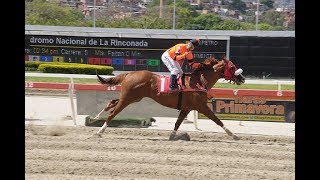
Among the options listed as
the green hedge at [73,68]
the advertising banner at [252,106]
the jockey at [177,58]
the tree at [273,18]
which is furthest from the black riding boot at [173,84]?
the tree at [273,18]

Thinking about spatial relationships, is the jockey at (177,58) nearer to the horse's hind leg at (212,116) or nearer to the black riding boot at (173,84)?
the black riding boot at (173,84)

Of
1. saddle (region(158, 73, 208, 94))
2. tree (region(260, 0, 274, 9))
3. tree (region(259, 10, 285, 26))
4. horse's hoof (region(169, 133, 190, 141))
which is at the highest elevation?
tree (region(260, 0, 274, 9))

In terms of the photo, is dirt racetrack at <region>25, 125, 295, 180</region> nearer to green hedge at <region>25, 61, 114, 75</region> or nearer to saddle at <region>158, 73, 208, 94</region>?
saddle at <region>158, 73, 208, 94</region>

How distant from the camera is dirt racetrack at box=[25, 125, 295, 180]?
7840 mm

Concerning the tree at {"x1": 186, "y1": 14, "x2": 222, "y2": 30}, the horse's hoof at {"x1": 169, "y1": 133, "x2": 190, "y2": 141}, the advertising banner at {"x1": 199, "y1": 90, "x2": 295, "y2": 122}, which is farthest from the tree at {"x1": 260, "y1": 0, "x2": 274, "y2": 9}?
the horse's hoof at {"x1": 169, "y1": 133, "x2": 190, "y2": 141}

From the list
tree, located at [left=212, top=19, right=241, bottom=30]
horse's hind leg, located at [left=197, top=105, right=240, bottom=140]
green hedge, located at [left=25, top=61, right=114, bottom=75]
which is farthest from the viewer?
tree, located at [left=212, top=19, right=241, bottom=30]

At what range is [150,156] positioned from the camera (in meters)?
9.16

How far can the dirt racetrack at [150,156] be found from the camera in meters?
7.84

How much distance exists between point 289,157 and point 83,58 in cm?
1632

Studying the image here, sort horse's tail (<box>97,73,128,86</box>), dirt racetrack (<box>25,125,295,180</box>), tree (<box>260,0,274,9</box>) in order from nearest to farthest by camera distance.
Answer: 1. dirt racetrack (<box>25,125,295,180</box>)
2. horse's tail (<box>97,73,128,86</box>)
3. tree (<box>260,0,274,9</box>)

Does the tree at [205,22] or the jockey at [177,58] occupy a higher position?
the tree at [205,22]

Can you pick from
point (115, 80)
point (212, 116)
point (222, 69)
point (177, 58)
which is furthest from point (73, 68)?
point (212, 116)

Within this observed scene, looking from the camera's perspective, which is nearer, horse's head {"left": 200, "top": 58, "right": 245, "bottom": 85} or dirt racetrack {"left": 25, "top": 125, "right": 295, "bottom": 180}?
dirt racetrack {"left": 25, "top": 125, "right": 295, "bottom": 180}
